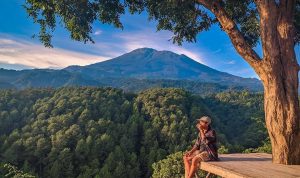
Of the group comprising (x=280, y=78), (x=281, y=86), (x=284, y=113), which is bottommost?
(x=284, y=113)

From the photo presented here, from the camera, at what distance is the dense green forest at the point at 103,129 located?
84750 millimetres

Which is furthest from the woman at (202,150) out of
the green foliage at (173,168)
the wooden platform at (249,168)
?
the green foliage at (173,168)

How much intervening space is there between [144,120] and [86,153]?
29932mm

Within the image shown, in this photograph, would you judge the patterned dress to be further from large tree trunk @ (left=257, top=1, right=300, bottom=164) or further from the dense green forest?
the dense green forest

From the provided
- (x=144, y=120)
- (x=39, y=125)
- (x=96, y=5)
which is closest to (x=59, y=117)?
(x=39, y=125)

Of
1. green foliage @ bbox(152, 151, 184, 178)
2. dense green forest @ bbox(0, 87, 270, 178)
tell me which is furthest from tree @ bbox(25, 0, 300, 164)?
dense green forest @ bbox(0, 87, 270, 178)

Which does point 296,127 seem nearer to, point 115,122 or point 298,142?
point 298,142

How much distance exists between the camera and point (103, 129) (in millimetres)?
101250

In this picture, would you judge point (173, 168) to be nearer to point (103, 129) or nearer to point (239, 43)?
point (239, 43)

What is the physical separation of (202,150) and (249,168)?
1.52m

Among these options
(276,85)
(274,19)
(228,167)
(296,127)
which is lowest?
(228,167)

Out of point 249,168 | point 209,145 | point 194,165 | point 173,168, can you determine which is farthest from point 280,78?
point 173,168

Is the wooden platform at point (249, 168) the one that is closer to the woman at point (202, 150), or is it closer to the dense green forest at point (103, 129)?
the woman at point (202, 150)

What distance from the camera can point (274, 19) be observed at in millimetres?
8180
